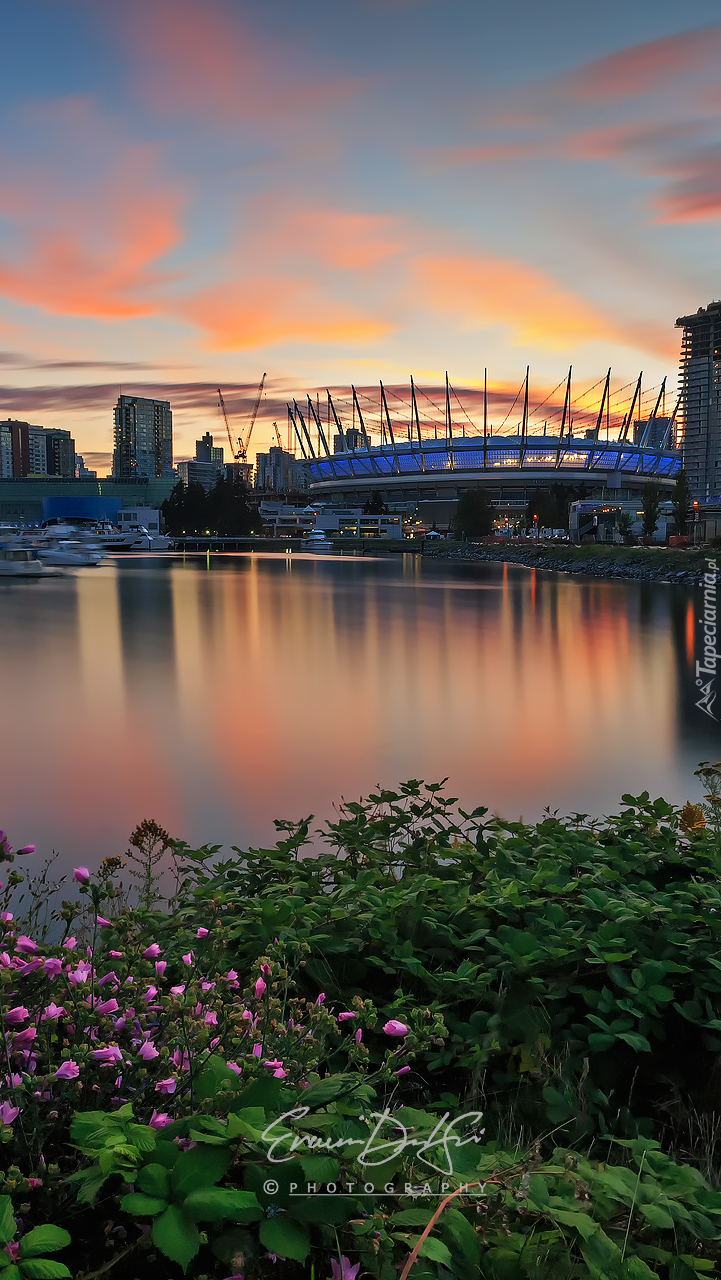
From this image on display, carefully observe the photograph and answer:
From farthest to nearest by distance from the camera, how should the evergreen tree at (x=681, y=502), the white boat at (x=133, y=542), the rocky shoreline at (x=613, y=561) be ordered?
the white boat at (x=133, y=542) → the evergreen tree at (x=681, y=502) → the rocky shoreline at (x=613, y=561)

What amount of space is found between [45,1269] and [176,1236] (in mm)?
226

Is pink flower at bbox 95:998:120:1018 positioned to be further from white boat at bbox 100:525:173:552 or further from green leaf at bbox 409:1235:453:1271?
white boat at bbox 100:525:173:552

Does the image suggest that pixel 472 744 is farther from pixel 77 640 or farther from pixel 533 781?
pixel 77 640

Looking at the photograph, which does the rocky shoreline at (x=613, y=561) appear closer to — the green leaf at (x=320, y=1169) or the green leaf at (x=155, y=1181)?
the green leaf at (x=320, y=1169)

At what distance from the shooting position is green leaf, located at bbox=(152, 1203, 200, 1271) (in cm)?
158

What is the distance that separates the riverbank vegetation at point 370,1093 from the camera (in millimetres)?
1841

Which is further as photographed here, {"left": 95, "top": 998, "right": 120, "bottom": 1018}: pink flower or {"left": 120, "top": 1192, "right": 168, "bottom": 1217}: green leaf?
{"left": 95, "top": 998, "right": 120, "bottom": 1018}: pink flower

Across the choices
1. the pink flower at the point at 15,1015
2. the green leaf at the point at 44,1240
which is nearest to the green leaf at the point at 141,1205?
the green leaf at the point at 44,1240

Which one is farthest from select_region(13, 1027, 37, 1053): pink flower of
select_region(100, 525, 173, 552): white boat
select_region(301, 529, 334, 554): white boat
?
select_region(301, 529, 334, 554): white boat

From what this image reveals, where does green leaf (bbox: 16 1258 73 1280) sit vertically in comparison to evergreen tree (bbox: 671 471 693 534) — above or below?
below

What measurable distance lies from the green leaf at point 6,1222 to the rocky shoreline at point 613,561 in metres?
50.9

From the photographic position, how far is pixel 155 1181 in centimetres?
176

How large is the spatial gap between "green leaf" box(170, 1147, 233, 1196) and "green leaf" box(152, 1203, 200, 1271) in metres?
0.04

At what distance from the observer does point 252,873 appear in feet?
16.8
